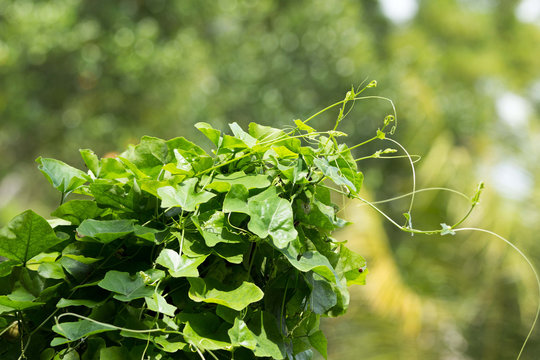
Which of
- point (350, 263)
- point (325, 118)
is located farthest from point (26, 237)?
point (325, 118)

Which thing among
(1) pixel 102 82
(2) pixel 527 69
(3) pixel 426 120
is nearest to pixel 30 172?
(1) pixel 102 82

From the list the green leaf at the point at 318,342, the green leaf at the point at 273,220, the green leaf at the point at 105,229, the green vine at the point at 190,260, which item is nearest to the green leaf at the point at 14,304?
the green vine at the point at 190,260

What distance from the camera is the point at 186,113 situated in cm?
902

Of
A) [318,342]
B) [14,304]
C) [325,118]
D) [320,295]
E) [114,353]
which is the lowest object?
[325,118]

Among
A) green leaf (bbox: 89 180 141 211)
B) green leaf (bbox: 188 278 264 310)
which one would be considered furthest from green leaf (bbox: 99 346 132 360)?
green leaf (bbox: 89 180 141 211)

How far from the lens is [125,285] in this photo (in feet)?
2.57

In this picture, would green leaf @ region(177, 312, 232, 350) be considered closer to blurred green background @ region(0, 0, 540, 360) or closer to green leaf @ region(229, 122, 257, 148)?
green leaf @ region(229, 122, 257, 148)

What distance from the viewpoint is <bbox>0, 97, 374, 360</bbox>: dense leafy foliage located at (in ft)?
2.60

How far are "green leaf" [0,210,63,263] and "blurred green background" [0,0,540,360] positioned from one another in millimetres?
5276

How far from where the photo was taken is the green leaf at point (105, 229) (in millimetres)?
809

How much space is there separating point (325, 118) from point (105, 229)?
342 inches

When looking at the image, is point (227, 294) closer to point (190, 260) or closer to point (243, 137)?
point (190, 260)

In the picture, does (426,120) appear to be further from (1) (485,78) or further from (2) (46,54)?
(1) (485,78)

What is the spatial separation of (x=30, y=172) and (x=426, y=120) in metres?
7.96
